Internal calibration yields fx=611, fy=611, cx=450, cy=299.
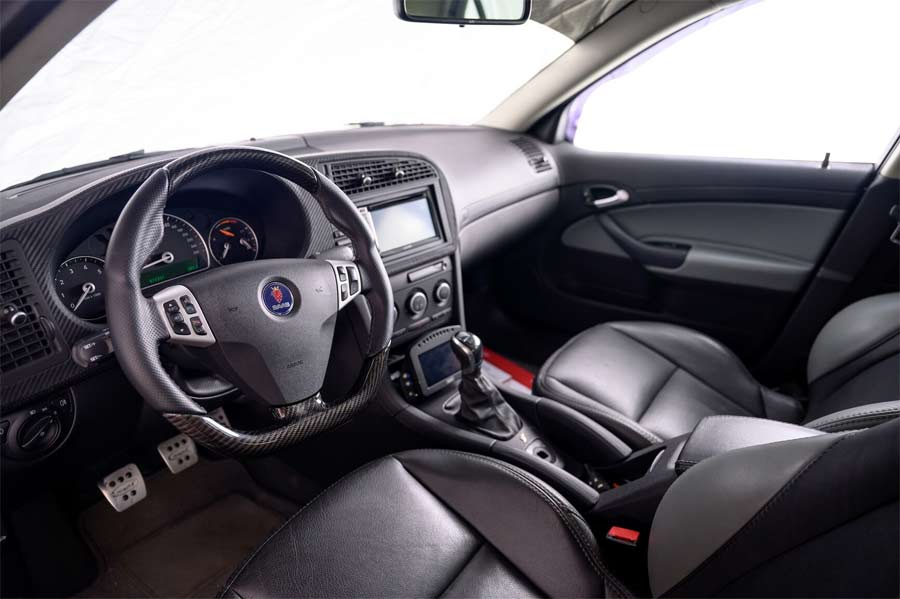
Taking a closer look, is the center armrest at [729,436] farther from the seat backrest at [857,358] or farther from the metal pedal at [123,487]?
the metal pedal at [123,487]

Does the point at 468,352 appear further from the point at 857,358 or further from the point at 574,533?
the point at 857,358

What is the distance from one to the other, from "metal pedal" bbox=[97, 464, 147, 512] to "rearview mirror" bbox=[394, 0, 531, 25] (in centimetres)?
126

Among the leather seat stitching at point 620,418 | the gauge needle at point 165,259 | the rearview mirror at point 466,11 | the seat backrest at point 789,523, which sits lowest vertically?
the leather seat stitching at point 620,418

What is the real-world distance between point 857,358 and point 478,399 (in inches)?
35.6

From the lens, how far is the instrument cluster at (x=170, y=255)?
1.02 m

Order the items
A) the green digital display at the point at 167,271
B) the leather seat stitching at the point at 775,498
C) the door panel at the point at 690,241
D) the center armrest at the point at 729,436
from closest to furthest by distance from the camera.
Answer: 1. the leather seat stitching at the point at 775,498
2. the center armrest at the point at 729,436
3. the green digital display at the point at 167,271
4. the door panel at the point at 690,241

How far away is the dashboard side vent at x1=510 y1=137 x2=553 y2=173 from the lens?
2129 millimetres

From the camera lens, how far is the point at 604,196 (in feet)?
7.14

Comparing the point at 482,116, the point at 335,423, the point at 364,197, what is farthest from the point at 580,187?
the point at 335,423

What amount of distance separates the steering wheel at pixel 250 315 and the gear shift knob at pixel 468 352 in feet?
1.08

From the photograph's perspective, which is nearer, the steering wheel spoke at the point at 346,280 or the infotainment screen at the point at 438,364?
the steering wheel spoke at the point at 346,280

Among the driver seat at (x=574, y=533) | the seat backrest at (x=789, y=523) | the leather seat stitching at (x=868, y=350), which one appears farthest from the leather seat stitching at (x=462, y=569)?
the leather seat stitching at (x=868, y=350)

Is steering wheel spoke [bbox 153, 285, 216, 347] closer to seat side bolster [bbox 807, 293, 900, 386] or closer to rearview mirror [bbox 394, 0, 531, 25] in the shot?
rearview mirror [bbox 394, 0, 531, 25]

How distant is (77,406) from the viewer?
3.47 feet
